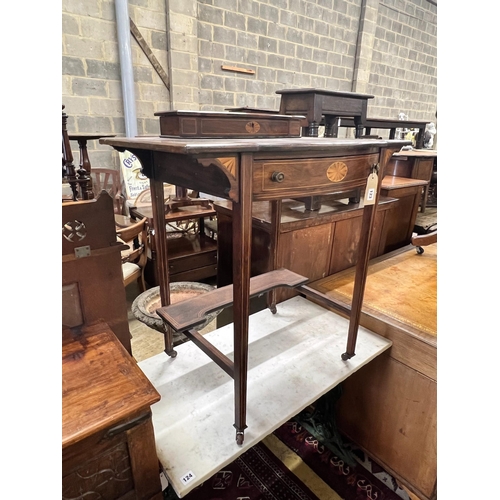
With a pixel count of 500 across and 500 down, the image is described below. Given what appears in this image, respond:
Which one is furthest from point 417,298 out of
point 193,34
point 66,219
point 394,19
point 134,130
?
point 394,19

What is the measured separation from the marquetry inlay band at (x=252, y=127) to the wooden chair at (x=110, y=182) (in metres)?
2.54

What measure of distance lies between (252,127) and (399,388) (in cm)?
119

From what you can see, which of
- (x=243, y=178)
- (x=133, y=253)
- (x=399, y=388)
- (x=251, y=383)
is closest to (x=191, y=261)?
(x=133, y=253)

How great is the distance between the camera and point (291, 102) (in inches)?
78.1

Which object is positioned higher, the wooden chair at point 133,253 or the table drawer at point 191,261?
the wooden chair at point 133,253

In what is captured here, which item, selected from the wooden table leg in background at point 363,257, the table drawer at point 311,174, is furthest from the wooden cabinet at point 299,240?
the table drawer at point 311,174

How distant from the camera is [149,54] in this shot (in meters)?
3.19

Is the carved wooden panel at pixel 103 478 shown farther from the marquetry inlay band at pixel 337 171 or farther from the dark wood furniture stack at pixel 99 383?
the marquetry inlay band at pixel 337 171

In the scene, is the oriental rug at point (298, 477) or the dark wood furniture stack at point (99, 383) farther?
the oriental rug at point (298, 477)

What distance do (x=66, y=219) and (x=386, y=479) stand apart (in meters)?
1.68

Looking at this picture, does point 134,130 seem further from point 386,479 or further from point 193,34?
point 386,479

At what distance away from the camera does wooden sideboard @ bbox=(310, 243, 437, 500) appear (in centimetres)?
130

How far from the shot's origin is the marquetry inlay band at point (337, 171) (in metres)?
0.98

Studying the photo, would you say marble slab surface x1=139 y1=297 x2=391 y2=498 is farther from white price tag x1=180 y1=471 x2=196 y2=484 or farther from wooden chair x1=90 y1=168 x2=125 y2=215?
wooden chair x1=90 y1=168 x2=125 y2=215
